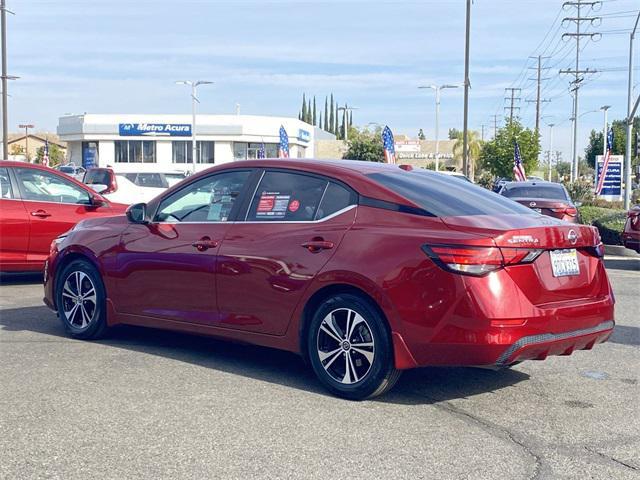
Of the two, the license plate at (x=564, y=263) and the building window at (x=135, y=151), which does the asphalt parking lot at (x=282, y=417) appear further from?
the building window at (x=135, y=151)

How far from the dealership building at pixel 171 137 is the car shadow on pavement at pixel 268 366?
196 feet

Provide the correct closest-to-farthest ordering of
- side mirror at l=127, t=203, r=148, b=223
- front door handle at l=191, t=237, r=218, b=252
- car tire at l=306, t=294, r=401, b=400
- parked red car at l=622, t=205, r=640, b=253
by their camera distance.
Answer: car tire at l=306, t=294, r=401, b=400, front door handle at l=191, t=237, r=218, b=252, side mirror at l=127, t=203, r=148, b=223, parked red car at l=622, t=205, r=640, b=253

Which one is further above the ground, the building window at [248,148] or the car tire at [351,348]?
the building window at [248,148]

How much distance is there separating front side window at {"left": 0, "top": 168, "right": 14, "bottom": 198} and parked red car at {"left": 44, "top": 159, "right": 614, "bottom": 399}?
169 inches

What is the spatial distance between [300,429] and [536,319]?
5.28 feet

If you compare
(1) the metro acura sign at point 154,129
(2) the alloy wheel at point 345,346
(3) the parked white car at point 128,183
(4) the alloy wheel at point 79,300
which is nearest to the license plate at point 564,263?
(2) the alloy wheel at point 345,346

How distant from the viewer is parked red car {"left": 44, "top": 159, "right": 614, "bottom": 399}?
5.34m

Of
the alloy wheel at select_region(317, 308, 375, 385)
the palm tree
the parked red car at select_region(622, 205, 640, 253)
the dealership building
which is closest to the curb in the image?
the parked red car at select_region(622, 205, 640, 253)

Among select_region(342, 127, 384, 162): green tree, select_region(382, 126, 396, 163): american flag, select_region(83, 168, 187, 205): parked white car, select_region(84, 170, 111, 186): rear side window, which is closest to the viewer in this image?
select_region(83, 168, 187, 205): parked white car

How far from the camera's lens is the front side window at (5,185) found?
11.1 m

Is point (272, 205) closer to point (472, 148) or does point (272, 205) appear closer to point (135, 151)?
point (135, 151)

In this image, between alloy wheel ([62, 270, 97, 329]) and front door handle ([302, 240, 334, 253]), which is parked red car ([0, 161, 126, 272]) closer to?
alloy wheel ([62, 270, 97, 329])

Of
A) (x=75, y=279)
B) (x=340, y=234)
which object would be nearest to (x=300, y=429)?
(x=340, y=234)

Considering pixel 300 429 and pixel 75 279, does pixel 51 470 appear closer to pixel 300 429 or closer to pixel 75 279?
pixel 300 429
